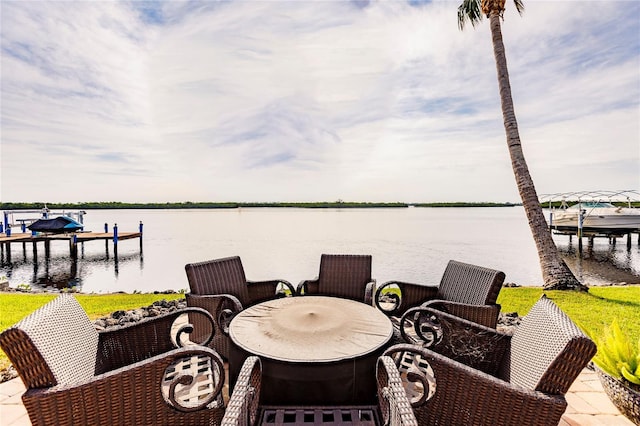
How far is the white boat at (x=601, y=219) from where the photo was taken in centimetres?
1834

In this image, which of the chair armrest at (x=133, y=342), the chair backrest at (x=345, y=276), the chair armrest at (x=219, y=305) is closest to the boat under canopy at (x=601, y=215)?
the chair backrest at (x=345, y=276)

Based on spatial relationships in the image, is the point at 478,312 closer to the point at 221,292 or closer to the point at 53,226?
the point at 221,292

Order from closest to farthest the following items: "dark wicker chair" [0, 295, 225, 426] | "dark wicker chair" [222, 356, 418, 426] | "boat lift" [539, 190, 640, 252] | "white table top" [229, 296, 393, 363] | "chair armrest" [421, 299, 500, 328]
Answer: "dark wicker chair" [222, 356, 418, 426], "dark wicker chair" [0, 295, 225, 426], "white table top" [229, 296, 393, 363], "chair armrest" [421, 299, 500, 328], "boat lift" [539, 190, 640, 252]

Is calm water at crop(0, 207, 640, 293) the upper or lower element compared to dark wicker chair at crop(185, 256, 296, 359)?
lower

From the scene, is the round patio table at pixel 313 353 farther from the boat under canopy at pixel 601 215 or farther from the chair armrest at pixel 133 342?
Answer: the boat under canopy at pixel 601 215

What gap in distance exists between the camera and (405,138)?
11.3 m

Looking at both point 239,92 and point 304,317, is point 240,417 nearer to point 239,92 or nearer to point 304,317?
point 304,317

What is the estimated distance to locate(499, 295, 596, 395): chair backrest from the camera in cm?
135

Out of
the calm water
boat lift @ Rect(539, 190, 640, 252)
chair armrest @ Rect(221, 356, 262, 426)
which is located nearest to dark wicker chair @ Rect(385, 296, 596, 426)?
chair armrest @ Rect(221, 356, 262, 426)

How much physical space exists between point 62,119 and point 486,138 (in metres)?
14.6

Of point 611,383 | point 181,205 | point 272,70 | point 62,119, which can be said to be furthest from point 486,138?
point 181,205

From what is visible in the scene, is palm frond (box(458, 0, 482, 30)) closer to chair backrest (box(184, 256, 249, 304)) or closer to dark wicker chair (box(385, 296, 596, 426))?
chair backrest (box(184, 256, 249, 304))

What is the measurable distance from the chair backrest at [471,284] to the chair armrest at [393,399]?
5.46 feet

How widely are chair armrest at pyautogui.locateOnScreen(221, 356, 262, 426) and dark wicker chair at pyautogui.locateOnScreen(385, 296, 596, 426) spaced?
0.74m
